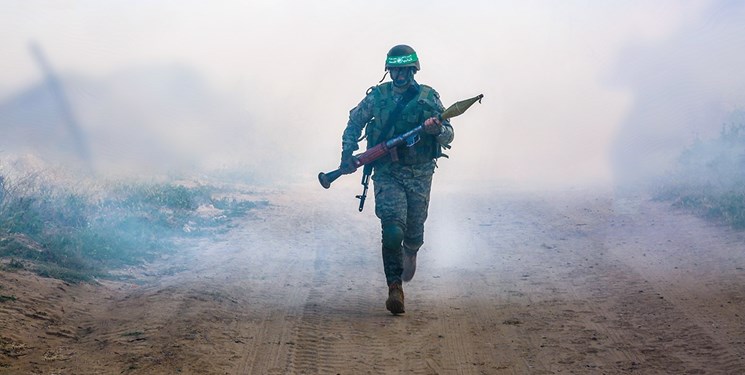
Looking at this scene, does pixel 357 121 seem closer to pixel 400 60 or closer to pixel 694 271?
pixel 400 60

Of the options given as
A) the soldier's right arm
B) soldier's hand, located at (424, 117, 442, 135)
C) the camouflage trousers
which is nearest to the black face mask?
the soldier's right arm

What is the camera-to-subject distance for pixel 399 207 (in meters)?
7.24

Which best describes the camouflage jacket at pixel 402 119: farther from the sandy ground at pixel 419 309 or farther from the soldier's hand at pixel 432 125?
the sandy ground at pixel 419 309

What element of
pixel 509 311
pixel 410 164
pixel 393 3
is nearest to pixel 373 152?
pixel 410 164

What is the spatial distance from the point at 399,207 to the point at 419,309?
845 mm

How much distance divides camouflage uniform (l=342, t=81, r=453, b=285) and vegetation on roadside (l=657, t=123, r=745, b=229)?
387cm

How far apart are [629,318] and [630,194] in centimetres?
712

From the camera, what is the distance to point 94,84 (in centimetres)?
2200

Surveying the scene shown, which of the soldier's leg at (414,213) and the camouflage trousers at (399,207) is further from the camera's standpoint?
→ the soldier's leg at (414,213)

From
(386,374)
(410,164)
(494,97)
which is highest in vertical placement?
(410,164)

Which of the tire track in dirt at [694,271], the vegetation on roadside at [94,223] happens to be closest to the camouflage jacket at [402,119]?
the tire track in dirt at [694,271]

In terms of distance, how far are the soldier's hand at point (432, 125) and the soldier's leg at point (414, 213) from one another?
54cm

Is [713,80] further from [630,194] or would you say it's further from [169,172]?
[169,172]

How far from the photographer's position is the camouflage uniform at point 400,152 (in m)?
7.24
